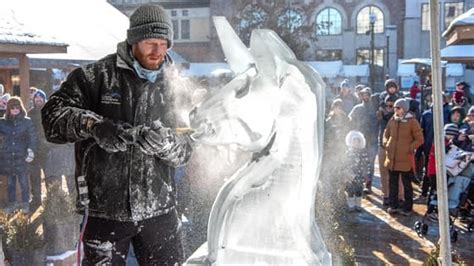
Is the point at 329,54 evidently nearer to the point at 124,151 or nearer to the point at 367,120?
the point at 367,120

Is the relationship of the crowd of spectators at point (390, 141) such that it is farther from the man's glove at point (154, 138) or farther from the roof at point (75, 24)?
the man's glove at point (154, 138)

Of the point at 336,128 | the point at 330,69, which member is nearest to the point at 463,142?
the point at 336,128

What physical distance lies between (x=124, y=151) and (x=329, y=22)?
1188 inches

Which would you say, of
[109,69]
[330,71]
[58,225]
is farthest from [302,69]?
[330,71]

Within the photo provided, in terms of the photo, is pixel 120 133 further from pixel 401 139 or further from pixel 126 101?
pixel 401 139

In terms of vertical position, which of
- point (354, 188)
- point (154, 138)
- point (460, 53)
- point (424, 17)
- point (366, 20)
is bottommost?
point (354, 188)

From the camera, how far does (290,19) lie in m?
23.9

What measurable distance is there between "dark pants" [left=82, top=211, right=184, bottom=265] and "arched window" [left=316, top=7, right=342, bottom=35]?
29383mm

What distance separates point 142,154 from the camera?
6.50ft

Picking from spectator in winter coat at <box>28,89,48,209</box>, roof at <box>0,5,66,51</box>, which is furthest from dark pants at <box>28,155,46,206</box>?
roof at <box>0,5,66,51</box>

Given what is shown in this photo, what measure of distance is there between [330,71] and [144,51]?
21.2 meters

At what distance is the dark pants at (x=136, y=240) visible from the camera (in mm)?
1954

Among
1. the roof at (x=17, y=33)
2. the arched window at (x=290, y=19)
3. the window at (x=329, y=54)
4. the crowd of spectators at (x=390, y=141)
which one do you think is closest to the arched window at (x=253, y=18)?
the arched window at (x=290, y=19)

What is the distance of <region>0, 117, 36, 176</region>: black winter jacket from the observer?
5824 millimetres
